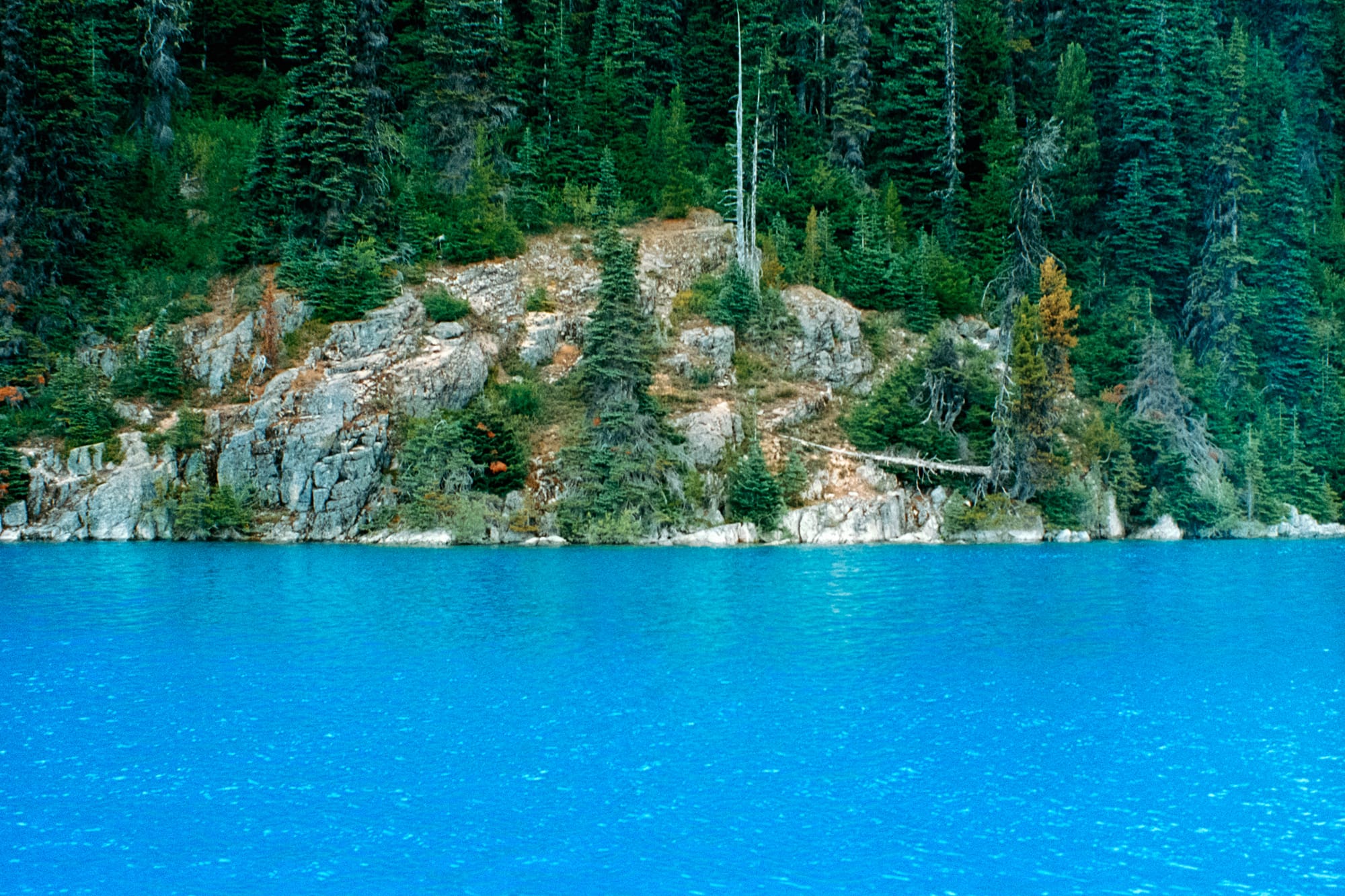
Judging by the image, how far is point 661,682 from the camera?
18.6 m

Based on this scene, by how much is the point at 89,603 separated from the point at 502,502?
1818cm

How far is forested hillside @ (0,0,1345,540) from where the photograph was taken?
46.4 metres

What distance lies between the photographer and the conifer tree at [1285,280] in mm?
56438

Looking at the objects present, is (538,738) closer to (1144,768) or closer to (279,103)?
(1144,768)

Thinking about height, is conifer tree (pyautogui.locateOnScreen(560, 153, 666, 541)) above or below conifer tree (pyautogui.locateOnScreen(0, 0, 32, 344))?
below

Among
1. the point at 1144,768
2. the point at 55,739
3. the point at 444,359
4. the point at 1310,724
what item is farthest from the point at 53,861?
the point at 444,359

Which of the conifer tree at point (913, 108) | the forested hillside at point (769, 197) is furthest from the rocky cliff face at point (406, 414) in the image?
the conifer tree at point (913, 108)

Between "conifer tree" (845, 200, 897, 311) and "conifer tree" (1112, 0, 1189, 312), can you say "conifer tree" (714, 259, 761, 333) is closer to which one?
"conifer tree" (845, 200, 897, 311)

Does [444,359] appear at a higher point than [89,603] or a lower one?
higher

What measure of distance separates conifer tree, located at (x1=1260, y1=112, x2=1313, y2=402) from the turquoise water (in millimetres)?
32093

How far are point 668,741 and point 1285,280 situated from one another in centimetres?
5564

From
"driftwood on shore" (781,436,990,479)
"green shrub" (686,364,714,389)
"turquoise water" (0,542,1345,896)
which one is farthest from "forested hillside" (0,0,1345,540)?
"turquoise water" (0,542,1345,896)

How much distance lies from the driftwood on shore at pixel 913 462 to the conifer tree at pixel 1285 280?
2141cm

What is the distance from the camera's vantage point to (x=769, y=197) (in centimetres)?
5641
